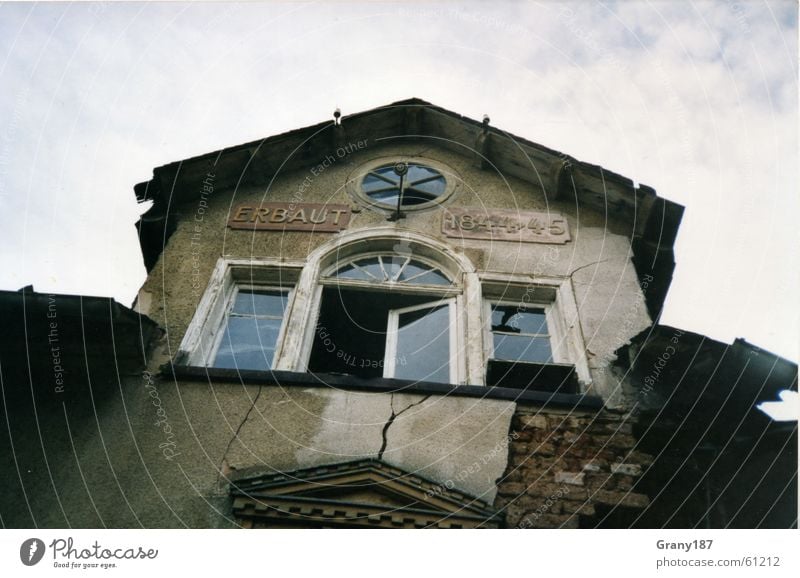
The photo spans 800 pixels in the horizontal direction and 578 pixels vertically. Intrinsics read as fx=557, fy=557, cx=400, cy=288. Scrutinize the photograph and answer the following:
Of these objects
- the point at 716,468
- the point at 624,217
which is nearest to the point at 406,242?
the point at 624,217

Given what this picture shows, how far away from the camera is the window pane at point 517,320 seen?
547 cm

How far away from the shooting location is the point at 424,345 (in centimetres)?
530

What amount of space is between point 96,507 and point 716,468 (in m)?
4.26

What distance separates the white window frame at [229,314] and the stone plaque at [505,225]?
1996 millimetres

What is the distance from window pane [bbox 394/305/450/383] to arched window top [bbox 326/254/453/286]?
47 cm

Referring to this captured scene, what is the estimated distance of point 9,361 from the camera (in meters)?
4.22

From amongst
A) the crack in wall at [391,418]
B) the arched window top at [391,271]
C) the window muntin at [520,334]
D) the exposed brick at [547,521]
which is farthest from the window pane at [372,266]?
the exposed brick at [547,521]

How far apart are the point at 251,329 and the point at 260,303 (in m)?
0.41

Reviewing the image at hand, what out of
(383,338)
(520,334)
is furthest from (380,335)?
(520,334)

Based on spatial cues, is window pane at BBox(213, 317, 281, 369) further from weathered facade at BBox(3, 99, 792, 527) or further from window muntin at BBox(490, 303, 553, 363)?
window muntin at BBox(490, 303, 553, 363)

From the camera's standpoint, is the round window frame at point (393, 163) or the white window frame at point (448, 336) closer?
the white window frame at point (448, 336)

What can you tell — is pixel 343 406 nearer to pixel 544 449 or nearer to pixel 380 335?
pixel 380 335
